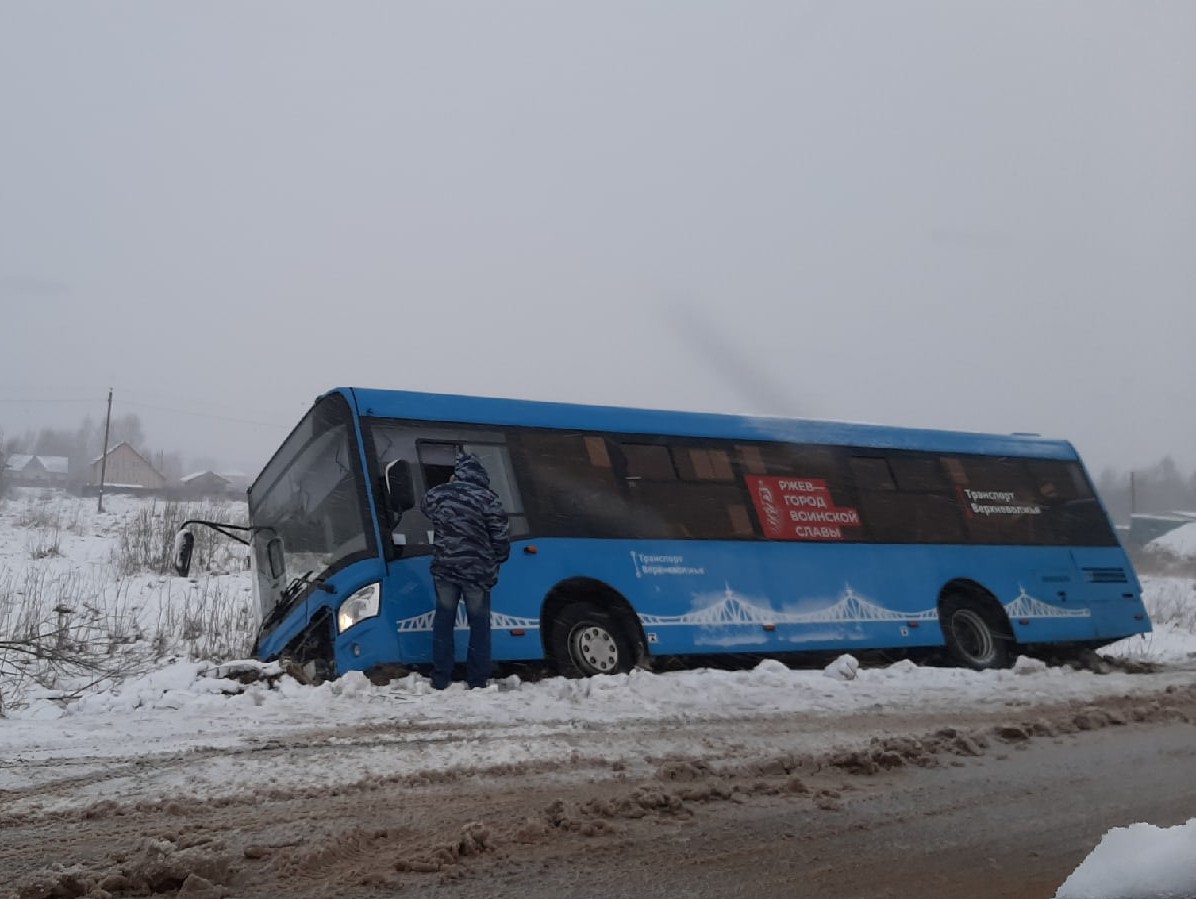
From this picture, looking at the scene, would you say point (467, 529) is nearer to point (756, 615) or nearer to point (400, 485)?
point (400, 485)

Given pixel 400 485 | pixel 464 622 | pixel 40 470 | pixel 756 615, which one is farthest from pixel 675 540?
pixel 40 470

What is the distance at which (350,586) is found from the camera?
784 cm

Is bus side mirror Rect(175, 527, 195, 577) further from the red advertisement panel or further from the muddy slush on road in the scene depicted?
the red advertisement panel

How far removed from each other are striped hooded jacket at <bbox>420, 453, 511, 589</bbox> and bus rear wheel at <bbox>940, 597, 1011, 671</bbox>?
5808 mm

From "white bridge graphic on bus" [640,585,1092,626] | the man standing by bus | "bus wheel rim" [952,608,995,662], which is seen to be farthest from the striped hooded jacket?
"bus wheel rim" [952,608,995,662]

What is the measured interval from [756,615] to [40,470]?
6832 centimetres

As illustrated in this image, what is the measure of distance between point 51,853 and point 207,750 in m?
1.68

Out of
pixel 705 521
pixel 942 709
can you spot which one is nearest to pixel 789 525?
pixel 705 521

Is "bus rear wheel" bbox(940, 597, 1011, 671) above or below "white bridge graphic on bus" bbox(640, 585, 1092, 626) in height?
below

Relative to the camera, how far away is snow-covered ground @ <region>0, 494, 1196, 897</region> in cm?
441

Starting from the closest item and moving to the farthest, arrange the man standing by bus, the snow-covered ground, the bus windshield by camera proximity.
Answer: the snow-covered ground, the man standing by bus, the bus windshield

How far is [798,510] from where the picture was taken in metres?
10.6

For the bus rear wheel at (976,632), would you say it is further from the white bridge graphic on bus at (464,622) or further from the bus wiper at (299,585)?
the bus wiper at (299,585)

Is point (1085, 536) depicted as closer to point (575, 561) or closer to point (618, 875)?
point (575, 561)
